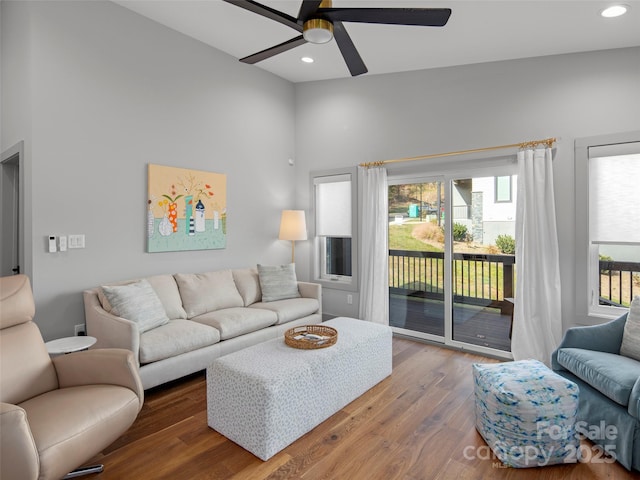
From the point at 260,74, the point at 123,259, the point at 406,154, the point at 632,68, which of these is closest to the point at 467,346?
the point at 406,154

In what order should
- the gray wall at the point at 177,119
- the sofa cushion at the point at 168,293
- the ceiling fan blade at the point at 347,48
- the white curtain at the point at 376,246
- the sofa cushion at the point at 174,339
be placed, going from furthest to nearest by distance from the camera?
the white curtain at the point at 376,246 → the sofa cushion at the point at 168,293 → the gray wall at the point at 177,119 → the sofa cushion at the point at 174,339 → the ceiling fan blade at the point at 347,48

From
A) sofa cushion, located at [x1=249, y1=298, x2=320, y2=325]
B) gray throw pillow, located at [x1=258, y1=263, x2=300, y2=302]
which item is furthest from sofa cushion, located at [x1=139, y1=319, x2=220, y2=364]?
gray throw pillow, located at [x1=258, y1=263, x2=300, y2=302]

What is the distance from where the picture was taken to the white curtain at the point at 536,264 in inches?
132

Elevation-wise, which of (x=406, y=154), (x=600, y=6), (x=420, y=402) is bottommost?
(x=420, y=402)

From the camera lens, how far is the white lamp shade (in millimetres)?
4836

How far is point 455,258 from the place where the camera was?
13.4 feet

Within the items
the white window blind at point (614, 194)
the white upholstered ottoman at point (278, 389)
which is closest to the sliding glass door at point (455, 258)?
the white window blind at point (614, 194)

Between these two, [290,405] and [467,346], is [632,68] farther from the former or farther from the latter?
[290,405]

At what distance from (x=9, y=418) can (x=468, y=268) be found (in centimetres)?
389

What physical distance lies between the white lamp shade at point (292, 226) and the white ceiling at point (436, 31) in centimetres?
189

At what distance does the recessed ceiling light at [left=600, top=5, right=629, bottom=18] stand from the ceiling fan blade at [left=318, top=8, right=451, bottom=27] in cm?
134

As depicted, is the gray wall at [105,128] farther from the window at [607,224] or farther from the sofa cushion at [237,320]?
the window at [607,224]

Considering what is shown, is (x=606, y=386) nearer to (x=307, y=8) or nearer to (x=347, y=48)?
(x=347, y=48)

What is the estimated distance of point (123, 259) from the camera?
3543mm
